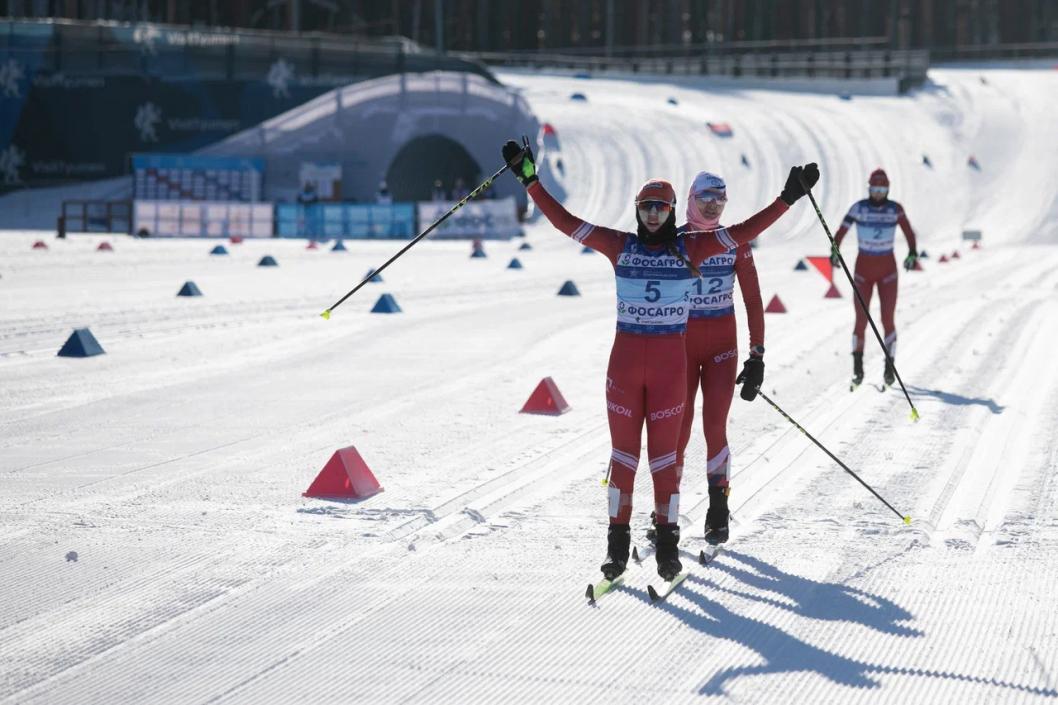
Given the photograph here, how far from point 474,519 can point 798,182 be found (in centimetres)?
238

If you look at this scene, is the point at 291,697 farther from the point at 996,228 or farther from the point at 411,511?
the point at 996,228

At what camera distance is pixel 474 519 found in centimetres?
737

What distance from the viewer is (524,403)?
11.4 metres

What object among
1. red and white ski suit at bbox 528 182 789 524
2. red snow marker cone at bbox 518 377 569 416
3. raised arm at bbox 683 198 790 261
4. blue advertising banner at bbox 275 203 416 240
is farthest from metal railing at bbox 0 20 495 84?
raised arm at bbox 683 198 790 261

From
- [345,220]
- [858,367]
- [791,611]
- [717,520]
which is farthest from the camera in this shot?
[345,220]

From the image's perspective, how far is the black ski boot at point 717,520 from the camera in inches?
277

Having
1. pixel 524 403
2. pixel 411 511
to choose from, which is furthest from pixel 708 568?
pixel 524 403

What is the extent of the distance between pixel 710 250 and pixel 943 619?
1.79 metres

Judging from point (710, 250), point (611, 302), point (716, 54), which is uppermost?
point (716, 54)

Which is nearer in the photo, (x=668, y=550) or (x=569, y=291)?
(x=668, y=550)

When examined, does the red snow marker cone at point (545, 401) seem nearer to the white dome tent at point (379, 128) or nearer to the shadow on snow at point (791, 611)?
the shadow on snow at point (791, 611)

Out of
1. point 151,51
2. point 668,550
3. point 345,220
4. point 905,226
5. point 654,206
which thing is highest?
point 151,51

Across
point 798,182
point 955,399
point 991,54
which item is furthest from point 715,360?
point 991,54

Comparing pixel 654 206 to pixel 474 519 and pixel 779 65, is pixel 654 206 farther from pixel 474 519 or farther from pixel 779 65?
pixel 779 65
